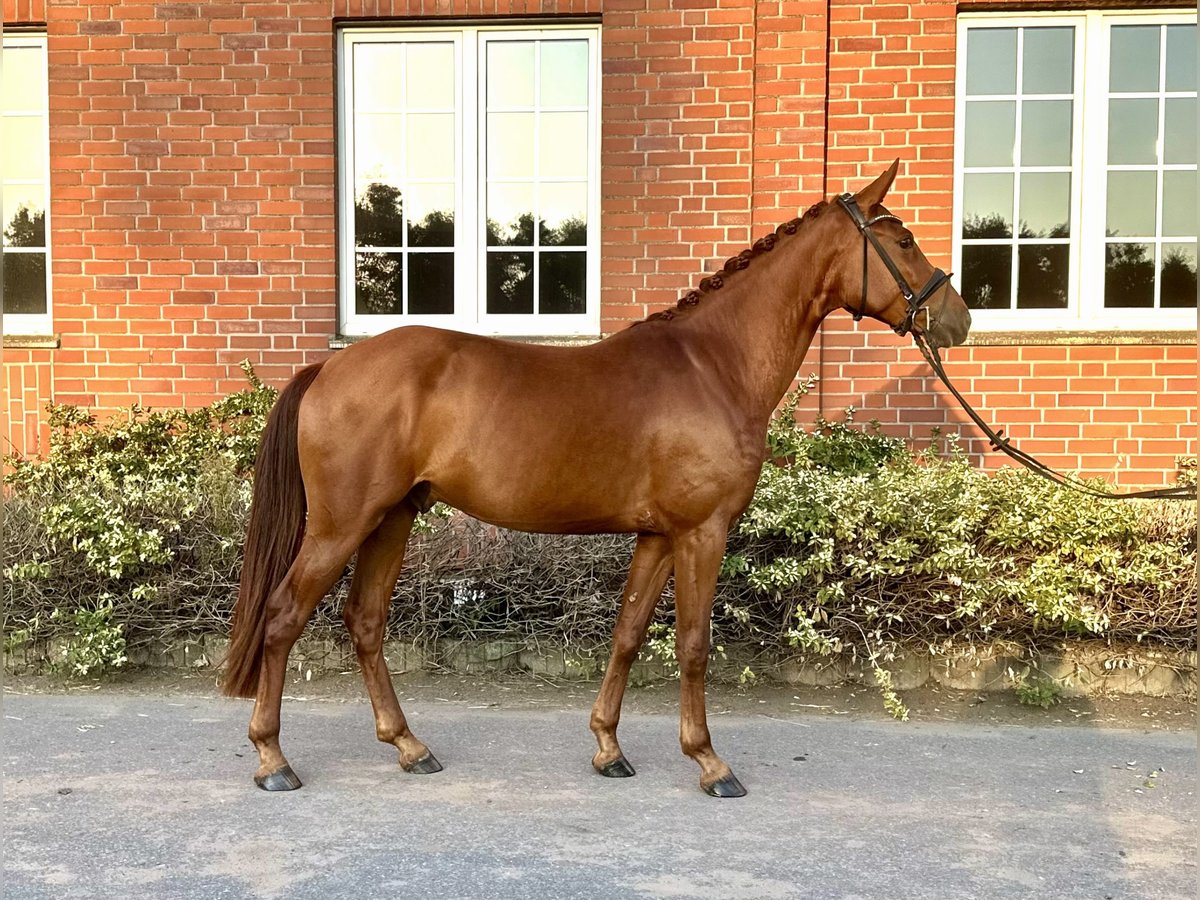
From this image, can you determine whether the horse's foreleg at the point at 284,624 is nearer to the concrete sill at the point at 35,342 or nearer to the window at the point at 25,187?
the concrete sill at the point at 35,342

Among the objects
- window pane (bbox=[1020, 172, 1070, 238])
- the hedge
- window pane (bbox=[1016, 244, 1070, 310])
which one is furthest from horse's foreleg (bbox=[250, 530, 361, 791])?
window pane (bbox=[1020, 172, 1070, 238])

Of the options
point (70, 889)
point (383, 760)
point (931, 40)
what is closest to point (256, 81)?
point (931, 40)

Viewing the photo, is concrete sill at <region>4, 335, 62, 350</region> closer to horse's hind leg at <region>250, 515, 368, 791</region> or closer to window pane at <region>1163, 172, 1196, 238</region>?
horse's hind leg at <region>250, 515, 368, 791</region>

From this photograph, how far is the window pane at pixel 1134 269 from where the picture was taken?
22.3 ft

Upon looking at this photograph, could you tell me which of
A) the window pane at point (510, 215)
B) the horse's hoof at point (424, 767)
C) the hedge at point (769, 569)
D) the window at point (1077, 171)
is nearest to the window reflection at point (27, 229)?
the hedge at point (769, 569)

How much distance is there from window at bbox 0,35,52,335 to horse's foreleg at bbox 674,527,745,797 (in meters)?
5.45

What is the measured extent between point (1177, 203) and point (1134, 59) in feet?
3.09

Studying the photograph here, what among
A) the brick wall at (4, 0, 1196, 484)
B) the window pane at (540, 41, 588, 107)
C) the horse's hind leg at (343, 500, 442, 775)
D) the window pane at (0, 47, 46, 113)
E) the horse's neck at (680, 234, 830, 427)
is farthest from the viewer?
the window pane at (0, 47, 46, 113)

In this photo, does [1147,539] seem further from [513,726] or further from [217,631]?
[217,631]

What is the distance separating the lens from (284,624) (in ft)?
12.7

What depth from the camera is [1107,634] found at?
16.0ft

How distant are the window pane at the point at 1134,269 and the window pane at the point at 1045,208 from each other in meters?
0.32

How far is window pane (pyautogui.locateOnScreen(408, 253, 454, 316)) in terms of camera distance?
7.14m

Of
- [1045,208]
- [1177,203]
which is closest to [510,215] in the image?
[1045,208]
